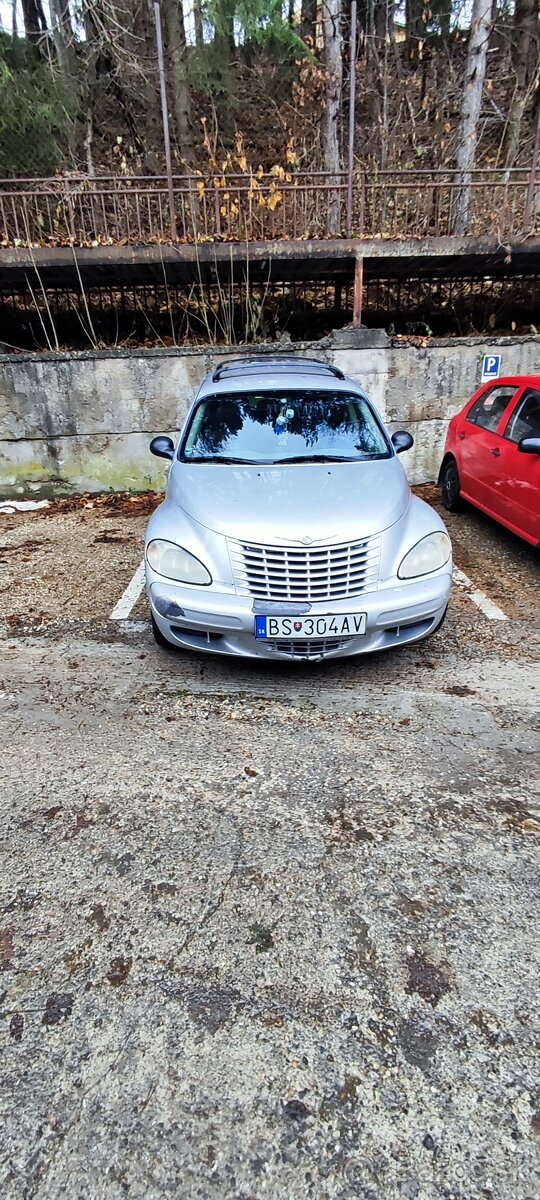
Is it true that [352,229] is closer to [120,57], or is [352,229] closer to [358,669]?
[358,669]

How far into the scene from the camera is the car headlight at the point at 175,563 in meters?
3.15

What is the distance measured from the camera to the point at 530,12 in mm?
14031

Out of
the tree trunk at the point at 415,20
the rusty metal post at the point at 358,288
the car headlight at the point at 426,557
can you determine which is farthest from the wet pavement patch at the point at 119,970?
the tree trunk at the point at 415,20

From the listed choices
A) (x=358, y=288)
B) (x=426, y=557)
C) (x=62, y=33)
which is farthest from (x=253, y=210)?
(x=62, y=33)

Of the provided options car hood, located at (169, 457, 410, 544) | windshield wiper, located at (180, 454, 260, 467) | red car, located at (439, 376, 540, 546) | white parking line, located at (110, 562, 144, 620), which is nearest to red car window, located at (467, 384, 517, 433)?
red car, located at (439, 376, 540, 546)

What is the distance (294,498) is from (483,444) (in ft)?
10.1

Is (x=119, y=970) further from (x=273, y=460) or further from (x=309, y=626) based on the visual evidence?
(x=273, y=460)

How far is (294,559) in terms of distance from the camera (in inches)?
119

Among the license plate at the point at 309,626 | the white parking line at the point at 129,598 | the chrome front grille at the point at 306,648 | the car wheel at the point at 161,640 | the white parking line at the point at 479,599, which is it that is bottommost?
the white parking line at the point at 479,599

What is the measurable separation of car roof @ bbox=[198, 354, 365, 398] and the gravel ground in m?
2.26

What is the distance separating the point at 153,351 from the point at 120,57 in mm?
Answer: 9435

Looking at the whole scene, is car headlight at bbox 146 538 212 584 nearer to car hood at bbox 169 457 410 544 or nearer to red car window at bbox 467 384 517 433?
car hood at bbox 169 457 410 544

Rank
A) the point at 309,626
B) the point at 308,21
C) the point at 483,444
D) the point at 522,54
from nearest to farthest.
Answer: the point at 309,626 → the point at 483,444 → the point at 308,21 → the point at 522,54

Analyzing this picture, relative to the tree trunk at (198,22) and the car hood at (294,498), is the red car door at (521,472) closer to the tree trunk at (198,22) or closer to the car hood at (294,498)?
the car hood at (294,498)
